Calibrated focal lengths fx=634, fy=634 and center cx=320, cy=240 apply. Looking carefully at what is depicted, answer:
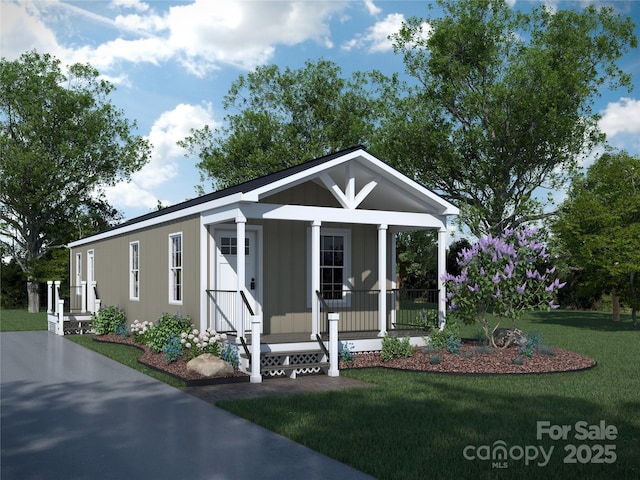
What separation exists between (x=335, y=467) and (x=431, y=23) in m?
26.2

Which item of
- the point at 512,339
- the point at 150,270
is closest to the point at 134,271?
the point at 150,270

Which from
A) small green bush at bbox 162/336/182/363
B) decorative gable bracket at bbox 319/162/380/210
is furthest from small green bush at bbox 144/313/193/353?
decorative gable bracket at bbox 319/162/380/210

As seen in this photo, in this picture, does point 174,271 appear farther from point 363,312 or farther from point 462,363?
point 462,363

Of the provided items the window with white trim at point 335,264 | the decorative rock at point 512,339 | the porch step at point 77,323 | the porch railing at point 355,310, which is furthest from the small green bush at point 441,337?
the porch step at point 77,323

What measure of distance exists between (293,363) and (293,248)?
3242 millimetres

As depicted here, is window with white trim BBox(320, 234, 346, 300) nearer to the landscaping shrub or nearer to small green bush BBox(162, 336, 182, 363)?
the landscaping shrub

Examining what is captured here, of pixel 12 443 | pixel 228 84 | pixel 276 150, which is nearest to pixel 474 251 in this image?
pixel 12 443

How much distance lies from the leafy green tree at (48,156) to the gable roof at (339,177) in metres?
21.8

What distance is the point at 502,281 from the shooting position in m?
12.3

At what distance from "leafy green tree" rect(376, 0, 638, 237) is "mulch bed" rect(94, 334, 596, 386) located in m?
13.5

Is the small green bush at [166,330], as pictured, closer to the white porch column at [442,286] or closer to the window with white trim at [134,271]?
the window with white trim at [134,271]

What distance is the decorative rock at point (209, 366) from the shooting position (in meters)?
10.4

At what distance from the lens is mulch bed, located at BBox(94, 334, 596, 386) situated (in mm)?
11242

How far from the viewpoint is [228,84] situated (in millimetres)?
42875
